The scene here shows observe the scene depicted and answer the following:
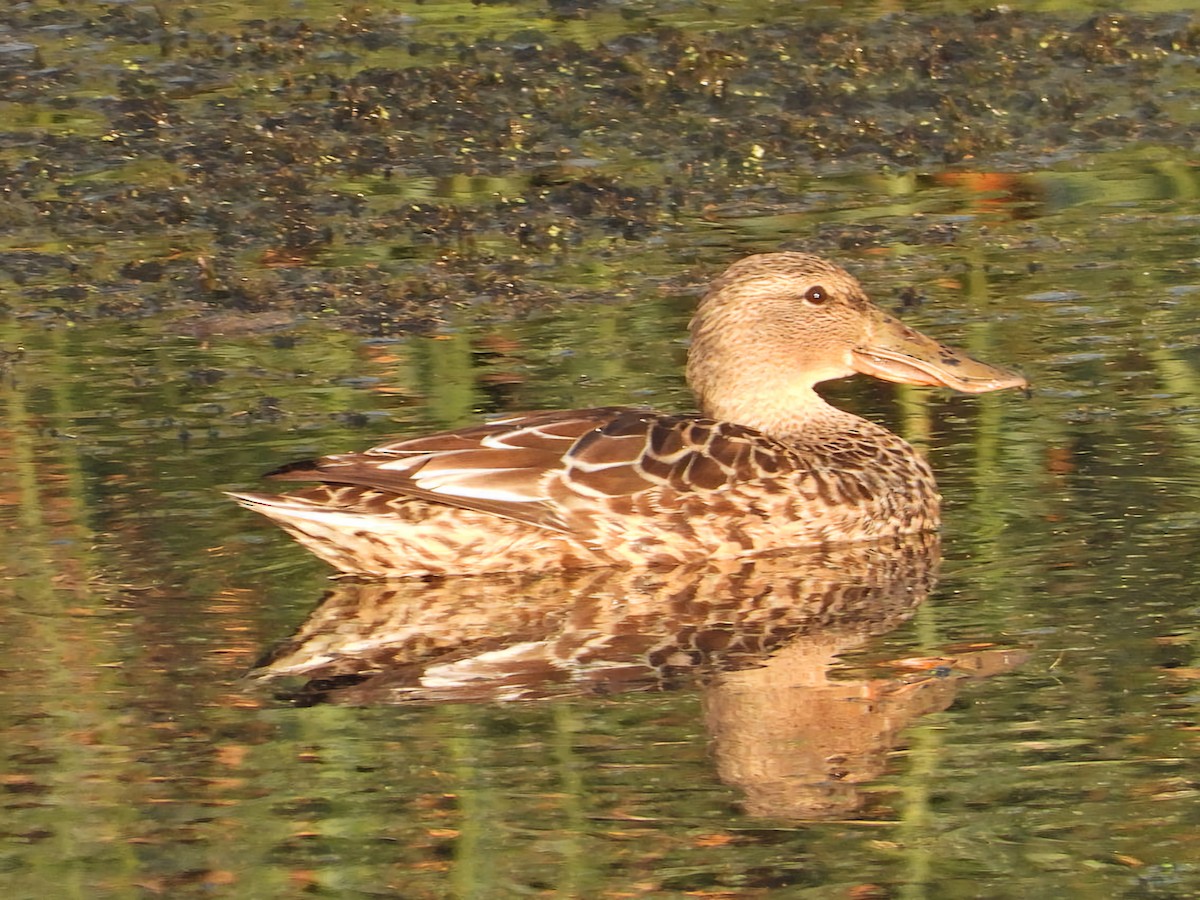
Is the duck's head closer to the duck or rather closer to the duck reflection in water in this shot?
the duck

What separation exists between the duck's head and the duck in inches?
5.7

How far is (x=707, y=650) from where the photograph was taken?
593cm

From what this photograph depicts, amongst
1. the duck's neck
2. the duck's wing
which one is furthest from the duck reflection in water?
the duck's neck

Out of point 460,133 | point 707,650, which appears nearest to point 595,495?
point 707,650

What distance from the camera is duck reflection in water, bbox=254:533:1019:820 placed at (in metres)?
5.19

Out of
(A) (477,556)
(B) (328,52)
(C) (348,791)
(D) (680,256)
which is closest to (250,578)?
(A) (477,556)

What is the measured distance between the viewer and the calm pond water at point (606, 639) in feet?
15.3

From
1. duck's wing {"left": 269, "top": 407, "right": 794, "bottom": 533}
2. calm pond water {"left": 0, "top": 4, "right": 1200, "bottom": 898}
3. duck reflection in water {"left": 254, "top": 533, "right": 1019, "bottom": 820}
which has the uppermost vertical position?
duck's wing {"left": 269, "top": 407, "right": 794, "bottom": 533}

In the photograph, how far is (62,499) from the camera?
23.5 ft

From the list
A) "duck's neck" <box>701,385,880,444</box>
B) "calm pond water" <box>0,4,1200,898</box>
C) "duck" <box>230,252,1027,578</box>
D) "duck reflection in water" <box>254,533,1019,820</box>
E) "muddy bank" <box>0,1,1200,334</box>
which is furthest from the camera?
"muddy bank" <box>0,1,1200,334</box>

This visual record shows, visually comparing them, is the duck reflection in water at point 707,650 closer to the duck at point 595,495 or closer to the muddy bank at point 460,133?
the duck at point 595,495

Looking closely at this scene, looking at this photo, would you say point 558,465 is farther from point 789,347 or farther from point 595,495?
point 789,347

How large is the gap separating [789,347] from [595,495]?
1151 millimetres

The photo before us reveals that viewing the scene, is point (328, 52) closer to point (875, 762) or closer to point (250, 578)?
point (250, 578)
